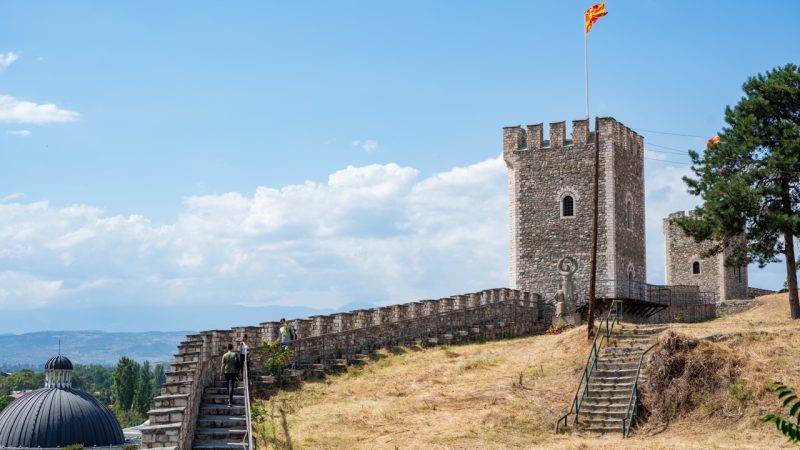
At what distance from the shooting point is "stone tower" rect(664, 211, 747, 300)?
5909 cm

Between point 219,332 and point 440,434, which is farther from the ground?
point 219,332

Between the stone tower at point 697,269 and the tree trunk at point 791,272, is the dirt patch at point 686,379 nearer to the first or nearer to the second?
the tree trunk at point 791,272

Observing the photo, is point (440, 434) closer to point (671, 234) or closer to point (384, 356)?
point (384, 356)

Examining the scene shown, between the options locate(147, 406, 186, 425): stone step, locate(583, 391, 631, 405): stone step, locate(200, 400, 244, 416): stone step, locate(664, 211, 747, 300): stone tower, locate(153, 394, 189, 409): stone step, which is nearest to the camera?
locate(147, 406, 186, 425): stone step

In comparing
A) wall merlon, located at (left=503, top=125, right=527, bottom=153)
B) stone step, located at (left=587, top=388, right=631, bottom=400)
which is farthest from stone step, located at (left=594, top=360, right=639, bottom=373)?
wall merlon, located at (left=503, top=125, right=527, bottom=153)

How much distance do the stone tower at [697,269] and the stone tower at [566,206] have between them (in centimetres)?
1704

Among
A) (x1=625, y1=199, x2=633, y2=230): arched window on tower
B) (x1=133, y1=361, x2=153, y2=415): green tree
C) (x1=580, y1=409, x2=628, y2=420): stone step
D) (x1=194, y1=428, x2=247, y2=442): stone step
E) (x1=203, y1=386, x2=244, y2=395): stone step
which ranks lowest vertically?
(x1=133, y1=361, x2=153, y2=415): green tree

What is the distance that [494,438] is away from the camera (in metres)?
21.3

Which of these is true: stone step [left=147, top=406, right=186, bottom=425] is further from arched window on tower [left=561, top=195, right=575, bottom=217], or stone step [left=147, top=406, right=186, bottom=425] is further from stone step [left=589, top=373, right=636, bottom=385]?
arched window on tower [left=561, top=195, right=575, bottom=217]

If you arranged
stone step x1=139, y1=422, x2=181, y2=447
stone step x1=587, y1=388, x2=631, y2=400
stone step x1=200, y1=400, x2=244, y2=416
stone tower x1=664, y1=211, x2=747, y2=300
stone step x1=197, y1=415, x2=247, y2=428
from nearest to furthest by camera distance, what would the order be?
1. stone step x1=139, y1=422, x2=181, y2=447
2. stone step x1=197, y1=415, x2=247, y2=428
3. stone step x1=200, y1=400, x2=244, y2=416
4. stone step x1=587, y1=388, x2=631, y2=400
5. stone tower x1=664, y1=211, x2=747, y2=300

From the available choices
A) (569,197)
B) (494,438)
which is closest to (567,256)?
(569,197)

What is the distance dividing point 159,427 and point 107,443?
40.3 m

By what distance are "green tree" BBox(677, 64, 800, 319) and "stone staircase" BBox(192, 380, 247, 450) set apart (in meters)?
19.1

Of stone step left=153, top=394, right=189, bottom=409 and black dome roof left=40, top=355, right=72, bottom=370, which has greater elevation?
stone step left=153, top=394, right=189, bottom=409
